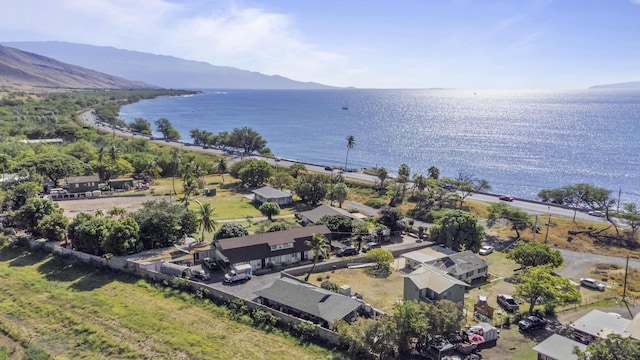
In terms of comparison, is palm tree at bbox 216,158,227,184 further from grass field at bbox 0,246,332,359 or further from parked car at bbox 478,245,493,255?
parked car at bbox 478,245,493,255

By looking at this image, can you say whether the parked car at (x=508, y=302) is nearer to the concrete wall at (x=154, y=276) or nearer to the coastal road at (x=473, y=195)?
the concrete wall at (x=154, y=276)

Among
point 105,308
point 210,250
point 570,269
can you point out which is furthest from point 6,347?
point 570,269

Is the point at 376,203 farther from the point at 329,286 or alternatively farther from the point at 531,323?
the point at 531,323

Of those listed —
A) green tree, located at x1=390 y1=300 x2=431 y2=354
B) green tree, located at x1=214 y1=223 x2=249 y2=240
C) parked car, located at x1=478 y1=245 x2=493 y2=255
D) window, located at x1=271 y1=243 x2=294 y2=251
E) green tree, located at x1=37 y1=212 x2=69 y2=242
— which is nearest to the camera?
green tree, located at x1=390 y1=300 x2=431 y2=354

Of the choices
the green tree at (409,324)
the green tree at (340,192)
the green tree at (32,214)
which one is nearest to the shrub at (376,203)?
the green tree at (340,192)

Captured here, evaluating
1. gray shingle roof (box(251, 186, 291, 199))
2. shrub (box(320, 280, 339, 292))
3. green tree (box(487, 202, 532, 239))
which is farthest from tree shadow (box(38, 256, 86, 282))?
green tree (box(487, 202, 532, 239))

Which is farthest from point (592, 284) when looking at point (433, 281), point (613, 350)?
point (613, 350)
